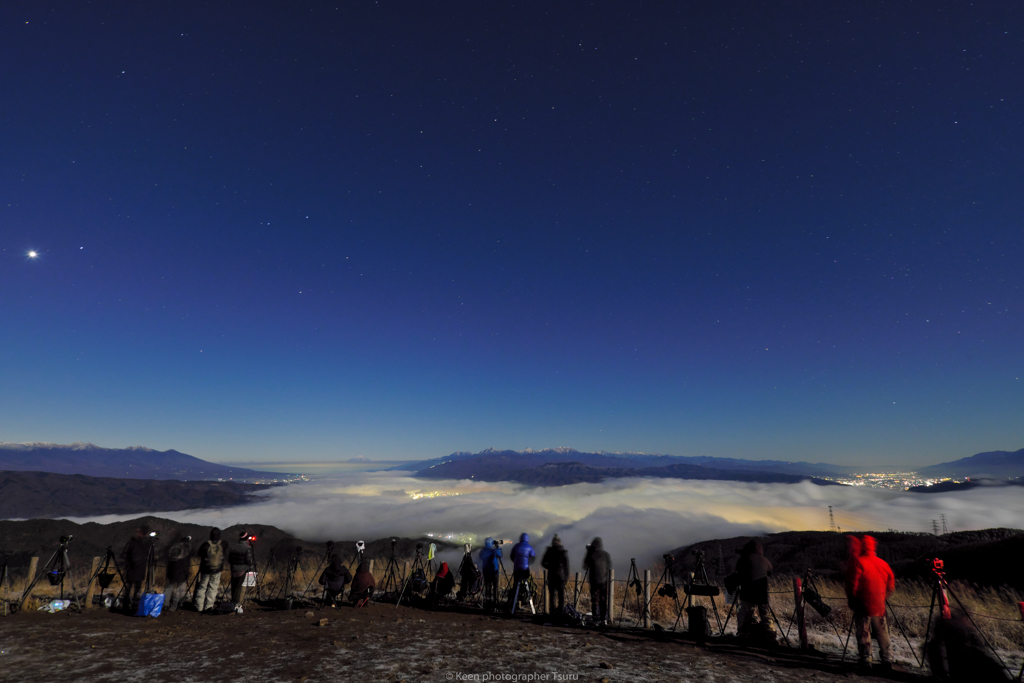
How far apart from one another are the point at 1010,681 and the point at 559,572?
280 inches

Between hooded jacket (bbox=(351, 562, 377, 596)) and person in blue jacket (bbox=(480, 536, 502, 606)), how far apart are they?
9.31 feet

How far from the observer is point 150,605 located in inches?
377

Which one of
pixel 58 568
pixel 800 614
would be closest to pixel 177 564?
pixel 58 568

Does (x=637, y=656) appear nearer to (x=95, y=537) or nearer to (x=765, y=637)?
(x=765, y=637)

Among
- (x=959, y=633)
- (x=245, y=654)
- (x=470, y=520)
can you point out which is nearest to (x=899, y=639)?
(x=959, y=633)

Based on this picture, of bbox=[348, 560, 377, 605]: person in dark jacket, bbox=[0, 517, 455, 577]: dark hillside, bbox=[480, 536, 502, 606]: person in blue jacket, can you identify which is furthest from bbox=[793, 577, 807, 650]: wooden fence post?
bbox=[0, 517, 455, 577]: dark hillside

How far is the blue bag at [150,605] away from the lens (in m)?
9.52

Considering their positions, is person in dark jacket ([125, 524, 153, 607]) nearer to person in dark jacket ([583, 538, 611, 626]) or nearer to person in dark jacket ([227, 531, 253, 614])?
person in dark jacket ([227, 531, 253, 614])

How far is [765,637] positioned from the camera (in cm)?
813

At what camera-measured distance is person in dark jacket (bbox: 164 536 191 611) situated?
10.2 meters

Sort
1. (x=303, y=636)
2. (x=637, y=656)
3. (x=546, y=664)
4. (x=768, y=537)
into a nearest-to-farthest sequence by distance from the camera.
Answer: (x=546, y=664) < (x=637, y=656) < (x=303, y=636) < (x=768, y=537)

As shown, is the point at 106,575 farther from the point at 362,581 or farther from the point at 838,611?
the point at 838,611

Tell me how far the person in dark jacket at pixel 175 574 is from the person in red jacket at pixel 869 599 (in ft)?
42.5

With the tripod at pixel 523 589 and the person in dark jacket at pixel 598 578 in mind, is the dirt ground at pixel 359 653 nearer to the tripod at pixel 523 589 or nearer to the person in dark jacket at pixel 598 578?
the person in dark jacket at pixel 598 578
